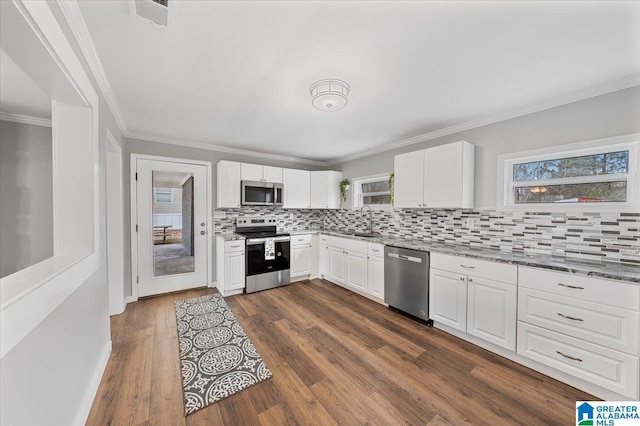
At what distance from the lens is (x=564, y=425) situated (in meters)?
1.48

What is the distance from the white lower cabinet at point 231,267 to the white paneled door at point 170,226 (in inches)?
17.3

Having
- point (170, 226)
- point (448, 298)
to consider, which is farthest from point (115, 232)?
point (448, 298)

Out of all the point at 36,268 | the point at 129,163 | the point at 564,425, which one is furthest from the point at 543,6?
the point at 129,163

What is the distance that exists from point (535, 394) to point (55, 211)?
3.55m

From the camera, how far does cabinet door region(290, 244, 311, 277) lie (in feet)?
13.8

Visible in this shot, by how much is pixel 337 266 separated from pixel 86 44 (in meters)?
3.67

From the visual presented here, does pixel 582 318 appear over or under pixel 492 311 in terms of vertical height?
over

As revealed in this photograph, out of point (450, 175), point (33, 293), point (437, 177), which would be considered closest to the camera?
point (33, 293)

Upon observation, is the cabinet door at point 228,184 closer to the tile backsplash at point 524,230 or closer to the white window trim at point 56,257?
the tile backsplash at point 524,230

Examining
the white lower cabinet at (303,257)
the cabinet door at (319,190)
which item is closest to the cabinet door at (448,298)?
the white lower cabinet at (303,257)

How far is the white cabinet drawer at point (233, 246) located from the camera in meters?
3.57

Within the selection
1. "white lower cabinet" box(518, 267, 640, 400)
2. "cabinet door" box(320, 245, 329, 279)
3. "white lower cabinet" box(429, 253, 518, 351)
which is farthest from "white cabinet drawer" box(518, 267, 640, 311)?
"cabinet door" box(320, 245, 329, 279)

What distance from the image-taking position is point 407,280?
291 centimetres

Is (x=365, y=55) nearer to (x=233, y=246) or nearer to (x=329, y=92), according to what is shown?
(x=329, y=92)
